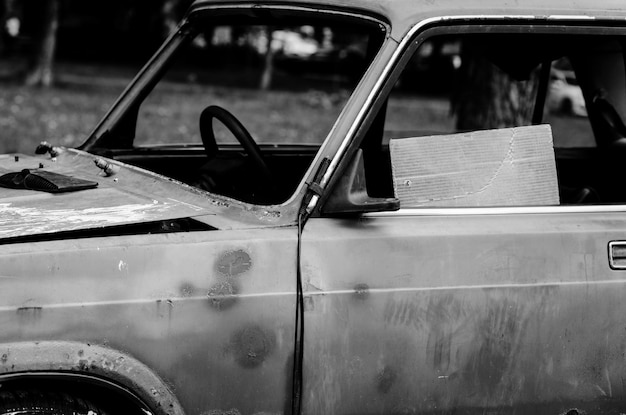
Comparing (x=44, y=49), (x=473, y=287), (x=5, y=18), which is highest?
(x=5, y=18)

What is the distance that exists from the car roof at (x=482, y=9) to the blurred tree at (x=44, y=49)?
56.1ft

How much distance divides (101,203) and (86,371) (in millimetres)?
567

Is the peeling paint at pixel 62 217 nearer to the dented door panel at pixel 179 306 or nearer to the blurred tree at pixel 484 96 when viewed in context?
the dented door panel at pixel 179 306

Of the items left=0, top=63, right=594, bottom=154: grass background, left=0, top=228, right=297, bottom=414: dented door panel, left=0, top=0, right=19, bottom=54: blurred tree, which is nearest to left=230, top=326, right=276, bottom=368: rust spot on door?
left=0, top=228, right=297, bottom=414: dented door panel

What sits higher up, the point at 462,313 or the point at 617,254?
the point at 617,254

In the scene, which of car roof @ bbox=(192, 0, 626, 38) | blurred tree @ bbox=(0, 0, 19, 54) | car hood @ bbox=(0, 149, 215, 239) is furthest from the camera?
blurred tree @ bbox=(0, 0, 19, 54)

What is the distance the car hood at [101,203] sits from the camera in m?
2.49

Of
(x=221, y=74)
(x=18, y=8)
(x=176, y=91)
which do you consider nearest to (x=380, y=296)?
(x=176, y=91)

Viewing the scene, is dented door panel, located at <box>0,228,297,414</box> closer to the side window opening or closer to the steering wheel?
the side window opening

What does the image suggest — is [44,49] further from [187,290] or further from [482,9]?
[187,290]

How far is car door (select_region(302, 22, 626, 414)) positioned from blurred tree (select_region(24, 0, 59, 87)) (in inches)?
687

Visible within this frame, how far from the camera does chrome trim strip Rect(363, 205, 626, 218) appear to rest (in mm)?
2732

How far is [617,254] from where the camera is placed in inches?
108

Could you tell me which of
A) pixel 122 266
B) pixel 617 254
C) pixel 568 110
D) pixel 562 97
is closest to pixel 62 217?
pixel 122 266
